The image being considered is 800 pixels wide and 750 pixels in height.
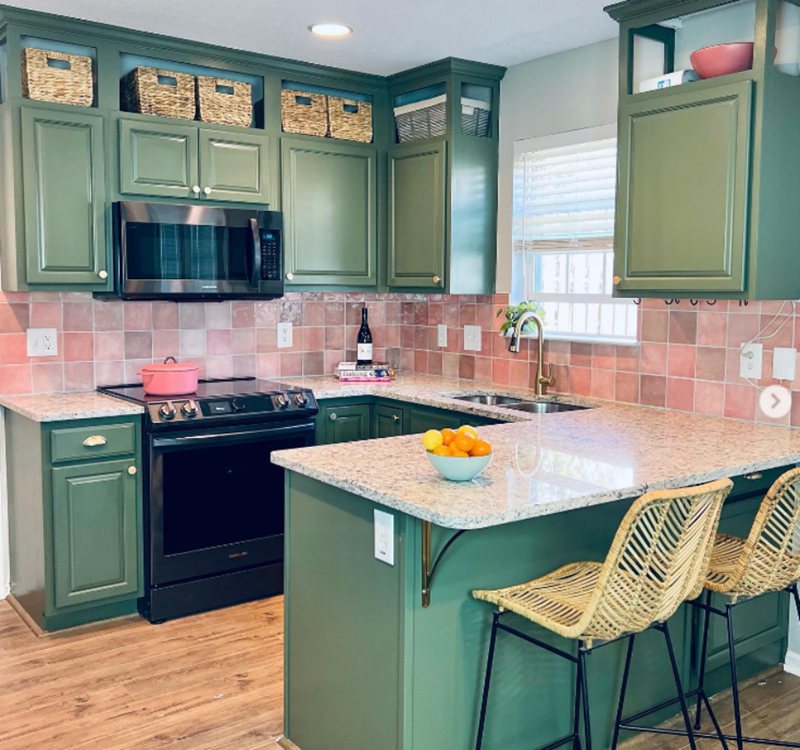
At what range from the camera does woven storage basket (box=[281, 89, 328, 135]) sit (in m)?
4.16

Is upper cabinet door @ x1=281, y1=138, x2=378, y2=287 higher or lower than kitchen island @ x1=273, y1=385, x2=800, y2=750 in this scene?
higher

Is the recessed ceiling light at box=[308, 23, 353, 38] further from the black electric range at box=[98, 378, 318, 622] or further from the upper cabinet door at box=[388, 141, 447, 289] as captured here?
the black electric range at box=[98, 378, 318, 622]

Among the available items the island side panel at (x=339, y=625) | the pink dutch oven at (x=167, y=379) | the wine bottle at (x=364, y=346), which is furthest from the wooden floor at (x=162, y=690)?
the wine bottle at (x=364, y=346)

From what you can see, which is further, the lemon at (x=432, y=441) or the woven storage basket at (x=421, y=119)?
the woven storage basket at (x=421, y=119)

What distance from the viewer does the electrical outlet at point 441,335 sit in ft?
15.5

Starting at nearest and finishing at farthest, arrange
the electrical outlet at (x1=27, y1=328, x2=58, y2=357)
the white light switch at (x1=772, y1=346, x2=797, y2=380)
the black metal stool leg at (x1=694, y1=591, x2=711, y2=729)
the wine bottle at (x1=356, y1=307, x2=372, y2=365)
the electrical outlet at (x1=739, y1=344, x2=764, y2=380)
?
the black metal stool leg at (x1=694, y1=591, x2=711, y2=729)
the white light switch at (x1=772, y1=346, x2=797, y2=380)
the electrical outlet at (x1=739, y1=344, x2=764, y2=380)
the electrical outlet at (x1=27, y1=328, x2=58, y2=357)
the wine bottle at (x1=356, y1=307, x2=372, y2=365)

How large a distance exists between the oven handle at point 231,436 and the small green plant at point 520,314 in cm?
100

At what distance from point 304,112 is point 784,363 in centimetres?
243

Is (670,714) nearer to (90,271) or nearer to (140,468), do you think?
(140,468)

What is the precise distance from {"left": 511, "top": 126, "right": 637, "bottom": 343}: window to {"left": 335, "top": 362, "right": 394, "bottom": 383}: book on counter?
75 centimetres

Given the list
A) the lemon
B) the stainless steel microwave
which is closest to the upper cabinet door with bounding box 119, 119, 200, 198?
the stainless steel microwave

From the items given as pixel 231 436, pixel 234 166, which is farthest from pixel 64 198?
pixel 231 436

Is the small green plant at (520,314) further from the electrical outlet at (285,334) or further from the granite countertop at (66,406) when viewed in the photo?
the granite countertop at (66,406)

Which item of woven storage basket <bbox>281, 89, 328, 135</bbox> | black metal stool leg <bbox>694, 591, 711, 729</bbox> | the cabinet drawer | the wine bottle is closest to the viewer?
black metal stool leg <bbox>694, 591, 711, 729</bbox>
